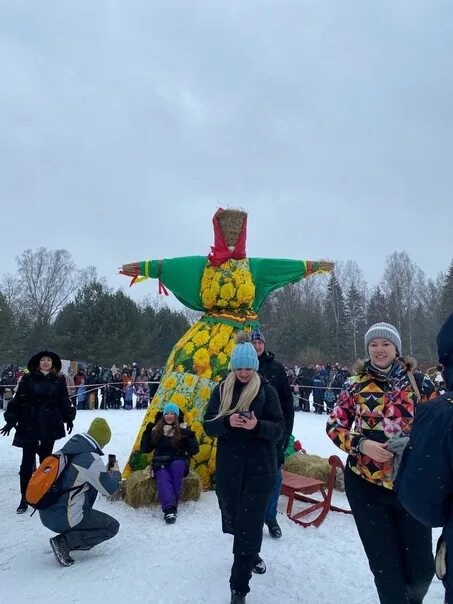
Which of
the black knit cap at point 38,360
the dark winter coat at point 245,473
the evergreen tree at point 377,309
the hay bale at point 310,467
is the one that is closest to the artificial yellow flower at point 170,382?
the black knit cap at point 38,360

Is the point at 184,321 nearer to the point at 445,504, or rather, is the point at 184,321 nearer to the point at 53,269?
the point at 53,269

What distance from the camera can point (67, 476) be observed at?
4.00m

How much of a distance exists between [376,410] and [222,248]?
3806 mm

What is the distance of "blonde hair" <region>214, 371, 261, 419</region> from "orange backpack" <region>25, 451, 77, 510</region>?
149cm

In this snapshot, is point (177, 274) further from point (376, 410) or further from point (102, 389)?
point (102, 389)

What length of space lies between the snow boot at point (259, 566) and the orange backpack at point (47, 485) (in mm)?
1486

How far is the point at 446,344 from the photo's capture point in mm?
1787

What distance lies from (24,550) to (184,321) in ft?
117

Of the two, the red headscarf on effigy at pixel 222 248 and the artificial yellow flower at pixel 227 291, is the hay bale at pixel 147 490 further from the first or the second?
the red headscarf on effigy at pixel 222 248

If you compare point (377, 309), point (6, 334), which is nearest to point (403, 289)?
point (377, 309)

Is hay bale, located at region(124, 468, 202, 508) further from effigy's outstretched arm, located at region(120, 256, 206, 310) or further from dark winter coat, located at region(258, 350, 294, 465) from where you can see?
effigy's outstretched arm, located at region(120, 256, 206, 310)

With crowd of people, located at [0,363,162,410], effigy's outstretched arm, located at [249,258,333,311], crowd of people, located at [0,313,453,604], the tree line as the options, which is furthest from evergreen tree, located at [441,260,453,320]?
crowd of people, located at [0,313,453,604]

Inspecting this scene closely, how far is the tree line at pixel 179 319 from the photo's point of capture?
31359 mm

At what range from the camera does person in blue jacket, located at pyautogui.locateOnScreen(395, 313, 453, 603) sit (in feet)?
5.54
